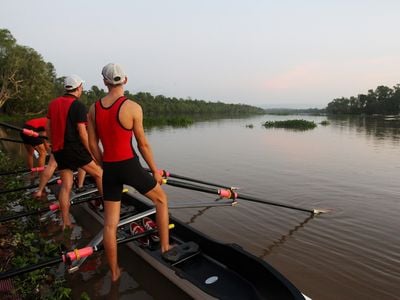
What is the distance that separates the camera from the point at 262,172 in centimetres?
1163

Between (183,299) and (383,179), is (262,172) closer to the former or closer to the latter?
(383,179)

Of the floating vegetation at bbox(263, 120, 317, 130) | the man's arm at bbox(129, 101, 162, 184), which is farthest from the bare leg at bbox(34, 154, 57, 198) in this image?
the floating vegetation at bbox(263, 120, 317, 130)

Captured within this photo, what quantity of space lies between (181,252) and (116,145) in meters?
1.62

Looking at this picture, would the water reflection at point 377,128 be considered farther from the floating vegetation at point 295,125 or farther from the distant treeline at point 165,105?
the distant treeline at point 165,105

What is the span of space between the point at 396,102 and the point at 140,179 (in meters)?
108

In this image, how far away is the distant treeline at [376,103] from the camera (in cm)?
9438

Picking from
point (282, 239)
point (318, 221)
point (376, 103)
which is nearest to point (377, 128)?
point (318, 221)

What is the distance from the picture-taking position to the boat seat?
4.03 m

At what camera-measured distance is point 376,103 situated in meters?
96.1

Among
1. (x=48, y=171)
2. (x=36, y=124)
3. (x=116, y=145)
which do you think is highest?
(x=36, y=124)

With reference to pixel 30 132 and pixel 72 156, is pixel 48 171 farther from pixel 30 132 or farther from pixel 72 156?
pixel 30 132

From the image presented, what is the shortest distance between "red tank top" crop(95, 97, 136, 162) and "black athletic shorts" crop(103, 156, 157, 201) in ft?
0.23

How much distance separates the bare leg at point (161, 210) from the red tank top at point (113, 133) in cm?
54

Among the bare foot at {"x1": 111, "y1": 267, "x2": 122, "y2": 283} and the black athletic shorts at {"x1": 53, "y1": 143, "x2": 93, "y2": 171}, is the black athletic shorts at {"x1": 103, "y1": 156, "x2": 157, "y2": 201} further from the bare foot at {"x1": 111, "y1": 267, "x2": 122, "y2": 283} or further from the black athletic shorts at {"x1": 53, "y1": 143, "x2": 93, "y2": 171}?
the black athletic shorts at {"x1": 53, "y1": 143, "x2": 93, "y2": 171}
